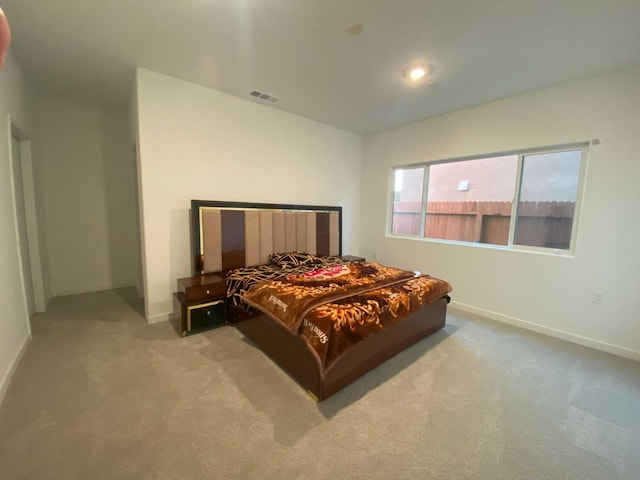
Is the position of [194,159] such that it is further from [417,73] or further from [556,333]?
[556,333]

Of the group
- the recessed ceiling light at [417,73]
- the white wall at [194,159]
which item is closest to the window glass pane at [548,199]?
the recessed ceiling light at [417,73]

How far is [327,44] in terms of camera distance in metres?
2.32

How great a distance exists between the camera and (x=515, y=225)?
341cm

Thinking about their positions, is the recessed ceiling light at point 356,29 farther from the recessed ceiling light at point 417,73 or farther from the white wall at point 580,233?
the white wall at point 580,233

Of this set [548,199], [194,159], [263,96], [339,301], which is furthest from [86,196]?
[548,199]

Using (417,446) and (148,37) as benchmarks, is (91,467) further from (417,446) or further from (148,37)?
(148,37)

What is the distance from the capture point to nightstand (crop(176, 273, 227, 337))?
2.77 metres

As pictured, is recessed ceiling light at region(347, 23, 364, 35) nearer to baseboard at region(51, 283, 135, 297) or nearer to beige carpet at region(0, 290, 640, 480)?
beige carpet at region(0, 290, 640, 480)

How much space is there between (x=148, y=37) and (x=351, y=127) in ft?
10.1

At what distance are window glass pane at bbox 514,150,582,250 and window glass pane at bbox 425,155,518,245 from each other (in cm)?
15

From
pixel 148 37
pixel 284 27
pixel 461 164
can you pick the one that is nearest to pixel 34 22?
pixel 148 37

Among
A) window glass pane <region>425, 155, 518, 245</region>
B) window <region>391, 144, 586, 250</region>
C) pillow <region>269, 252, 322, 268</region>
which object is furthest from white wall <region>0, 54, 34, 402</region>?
window glass pane <region>425, 155, 518, 245</region>

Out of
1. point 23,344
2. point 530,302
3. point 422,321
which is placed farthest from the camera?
point 530,302

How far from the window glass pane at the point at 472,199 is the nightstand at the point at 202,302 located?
10.7ft
